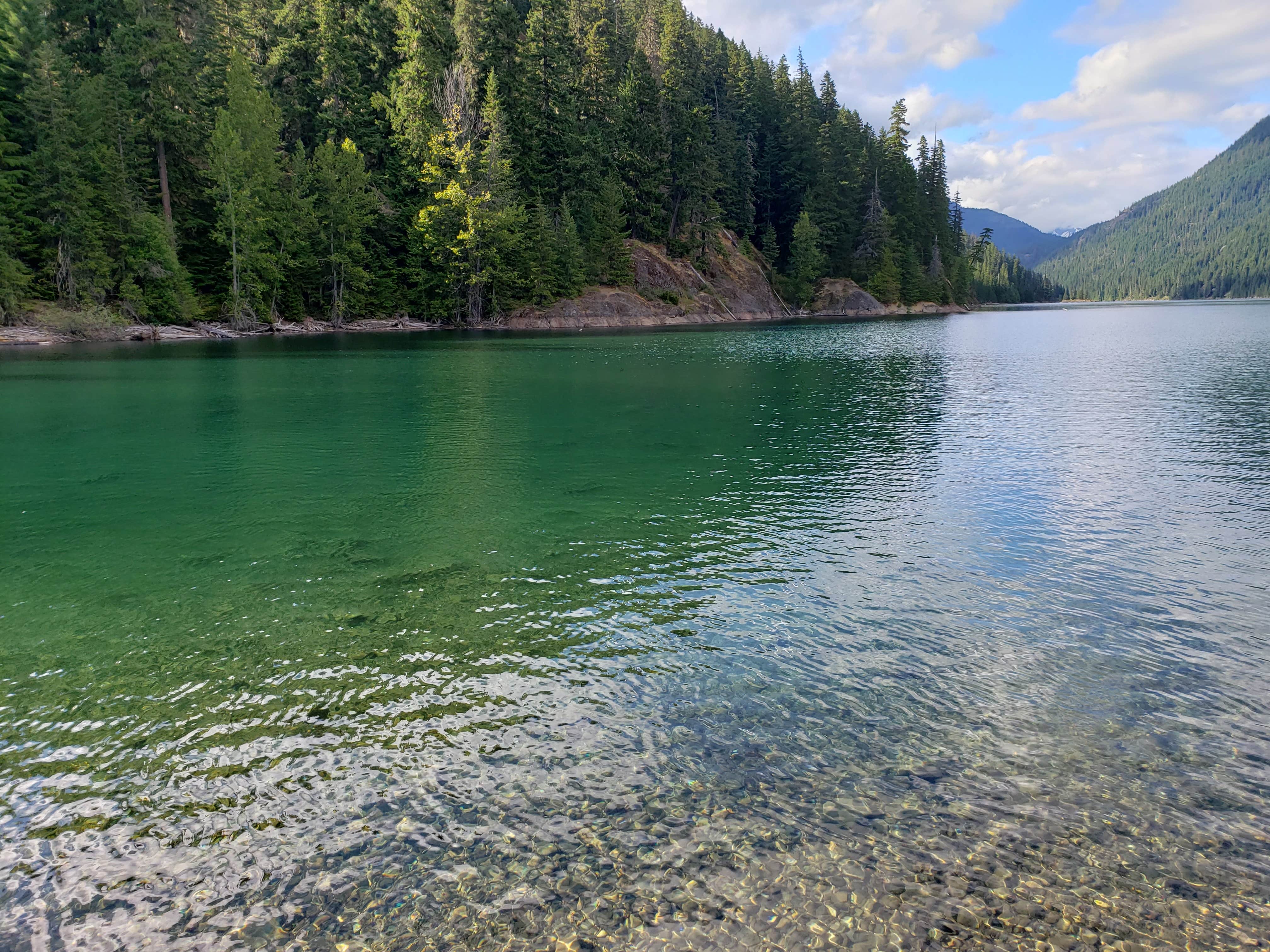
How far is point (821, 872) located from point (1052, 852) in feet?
5.76

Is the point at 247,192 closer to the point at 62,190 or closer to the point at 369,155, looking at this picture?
the point at 62,190

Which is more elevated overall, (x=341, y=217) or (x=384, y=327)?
(x=341, y=217)

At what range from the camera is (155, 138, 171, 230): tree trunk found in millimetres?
63031

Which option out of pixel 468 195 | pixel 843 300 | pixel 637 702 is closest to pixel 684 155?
pixel 468 195

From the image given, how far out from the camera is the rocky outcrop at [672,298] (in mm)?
82312

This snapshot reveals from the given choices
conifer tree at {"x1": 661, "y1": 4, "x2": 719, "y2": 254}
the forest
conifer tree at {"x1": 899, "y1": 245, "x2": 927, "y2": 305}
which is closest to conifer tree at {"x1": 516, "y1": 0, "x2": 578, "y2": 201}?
the forest

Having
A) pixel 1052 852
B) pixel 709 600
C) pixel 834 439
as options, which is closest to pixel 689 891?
pixel 1052 852

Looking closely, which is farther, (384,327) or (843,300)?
(843,300)

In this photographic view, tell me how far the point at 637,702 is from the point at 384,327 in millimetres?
75936

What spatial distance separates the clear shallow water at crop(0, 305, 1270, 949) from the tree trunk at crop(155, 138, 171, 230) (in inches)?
2226

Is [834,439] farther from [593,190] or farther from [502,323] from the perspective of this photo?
[593,190]

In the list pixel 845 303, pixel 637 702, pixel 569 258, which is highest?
pixel 569 258

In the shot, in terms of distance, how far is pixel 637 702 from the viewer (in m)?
7.41

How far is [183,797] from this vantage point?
593cm
